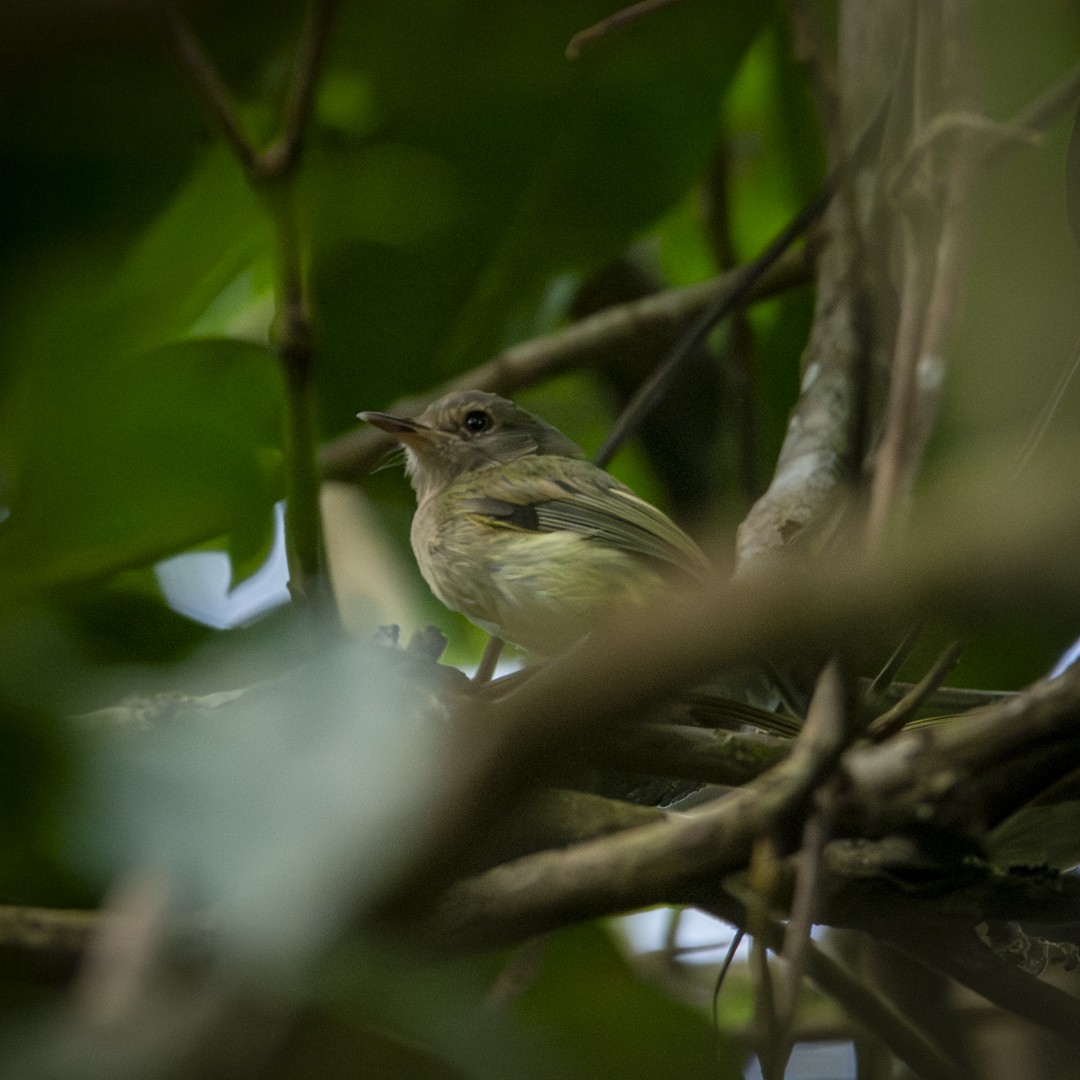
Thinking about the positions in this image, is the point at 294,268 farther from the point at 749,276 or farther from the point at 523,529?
the point at 523,529

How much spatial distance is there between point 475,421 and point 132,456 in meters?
1.53

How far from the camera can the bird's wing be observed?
2.36m

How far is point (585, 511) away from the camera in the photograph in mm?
2584

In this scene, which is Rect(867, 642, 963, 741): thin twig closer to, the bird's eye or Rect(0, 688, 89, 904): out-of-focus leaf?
Rect(0, 688, 89, 904): out-of-focus leaf

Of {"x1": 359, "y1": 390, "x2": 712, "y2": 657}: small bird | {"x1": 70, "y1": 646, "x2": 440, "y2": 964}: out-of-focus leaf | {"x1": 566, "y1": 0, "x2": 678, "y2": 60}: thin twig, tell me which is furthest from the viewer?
{"x1": 359, "y1": 390, "x2": 712, "y2": 657}: small bird

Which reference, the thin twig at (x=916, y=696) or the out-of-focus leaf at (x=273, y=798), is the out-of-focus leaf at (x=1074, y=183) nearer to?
the thin twig at (x=916, y=696)

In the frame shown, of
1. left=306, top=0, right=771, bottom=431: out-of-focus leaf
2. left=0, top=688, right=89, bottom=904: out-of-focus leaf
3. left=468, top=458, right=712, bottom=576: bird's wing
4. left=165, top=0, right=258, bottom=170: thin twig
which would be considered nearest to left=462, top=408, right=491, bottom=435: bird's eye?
left=468, top=458, right=712, bottom=576: bird's wing

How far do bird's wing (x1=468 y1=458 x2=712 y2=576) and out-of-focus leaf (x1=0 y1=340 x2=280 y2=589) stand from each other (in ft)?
2.45

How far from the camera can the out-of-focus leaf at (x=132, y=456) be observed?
4.47 ft

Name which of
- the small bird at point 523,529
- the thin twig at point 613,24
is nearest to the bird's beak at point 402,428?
the small bird at point 523,529

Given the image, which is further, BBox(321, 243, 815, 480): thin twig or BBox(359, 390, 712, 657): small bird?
BBox(321, 243, 815, 480): thin twig

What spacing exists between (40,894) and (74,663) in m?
0.28

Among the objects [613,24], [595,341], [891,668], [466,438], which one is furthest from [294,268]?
[595,341]

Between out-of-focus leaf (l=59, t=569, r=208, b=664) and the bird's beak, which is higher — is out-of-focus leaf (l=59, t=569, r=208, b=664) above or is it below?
below
